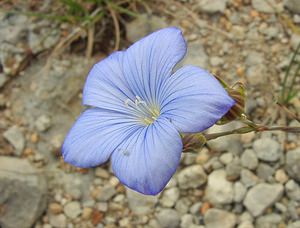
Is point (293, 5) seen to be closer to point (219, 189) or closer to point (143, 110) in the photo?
point (219, 189)

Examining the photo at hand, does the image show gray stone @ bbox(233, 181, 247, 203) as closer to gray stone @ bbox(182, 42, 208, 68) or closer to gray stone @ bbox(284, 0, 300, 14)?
gray stone @ bbox(182, 42, 208, 68)

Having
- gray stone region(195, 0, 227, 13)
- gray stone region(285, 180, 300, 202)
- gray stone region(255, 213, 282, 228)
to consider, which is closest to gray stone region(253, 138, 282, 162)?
gray stone region(285, 180, 300, 202)

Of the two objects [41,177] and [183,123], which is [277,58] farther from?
[183,123]

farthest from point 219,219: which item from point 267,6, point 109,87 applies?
point 267,6

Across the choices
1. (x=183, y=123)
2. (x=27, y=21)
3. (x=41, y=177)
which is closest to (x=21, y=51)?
(x=27, y=21)

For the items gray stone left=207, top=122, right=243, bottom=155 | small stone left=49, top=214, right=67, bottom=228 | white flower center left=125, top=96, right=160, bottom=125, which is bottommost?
small stone left=49, top=214, right=67, bottom=228

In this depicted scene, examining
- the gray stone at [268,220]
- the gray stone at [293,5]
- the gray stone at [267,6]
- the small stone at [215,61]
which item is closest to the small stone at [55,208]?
the gray stone at [268,220]
